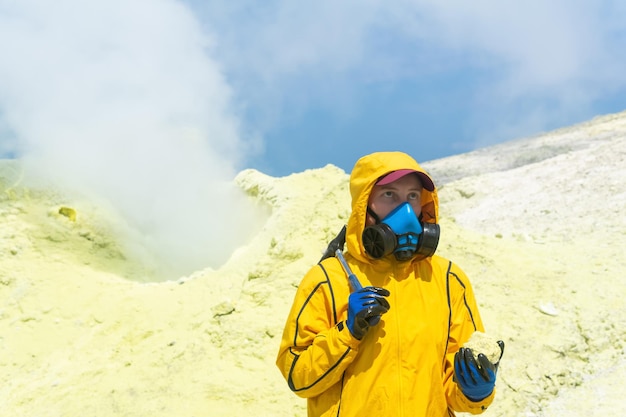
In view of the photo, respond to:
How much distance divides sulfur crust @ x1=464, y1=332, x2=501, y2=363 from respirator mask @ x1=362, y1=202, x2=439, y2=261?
43cm

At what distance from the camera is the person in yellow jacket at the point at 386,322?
2.13m

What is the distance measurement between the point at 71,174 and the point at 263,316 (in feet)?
23.1

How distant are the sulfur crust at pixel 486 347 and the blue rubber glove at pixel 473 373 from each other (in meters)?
0.02

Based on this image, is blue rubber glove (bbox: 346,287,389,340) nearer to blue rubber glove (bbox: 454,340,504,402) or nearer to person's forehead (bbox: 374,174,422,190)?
blue rubber glove (bbox: 454,340,504,402)

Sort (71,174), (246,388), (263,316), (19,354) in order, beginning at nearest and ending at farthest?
1. (246,388)
2. (263,316)
3. (19,354)
4. (71,174)

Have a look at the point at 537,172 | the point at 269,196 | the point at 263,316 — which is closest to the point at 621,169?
the point at 537,172

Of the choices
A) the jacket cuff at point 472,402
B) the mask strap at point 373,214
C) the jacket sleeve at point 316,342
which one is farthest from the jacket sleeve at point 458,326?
the jacket sleeve at point 316,342

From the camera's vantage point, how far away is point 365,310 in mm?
2008

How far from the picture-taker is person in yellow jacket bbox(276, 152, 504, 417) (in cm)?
213

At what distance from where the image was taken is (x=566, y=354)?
5609mm

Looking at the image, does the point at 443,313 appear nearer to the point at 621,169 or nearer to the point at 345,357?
the point at 345,357

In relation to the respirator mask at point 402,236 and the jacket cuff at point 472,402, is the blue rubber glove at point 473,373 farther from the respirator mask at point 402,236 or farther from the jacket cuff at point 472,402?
the respirator mask at point 402,236

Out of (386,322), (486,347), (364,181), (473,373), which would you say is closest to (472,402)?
(473,373)

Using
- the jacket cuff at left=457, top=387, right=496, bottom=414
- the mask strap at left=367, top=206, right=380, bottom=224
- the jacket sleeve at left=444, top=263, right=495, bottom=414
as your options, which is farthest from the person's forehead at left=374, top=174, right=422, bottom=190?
the jacket cuff at left=457, top=387, right=496, bottom=414
